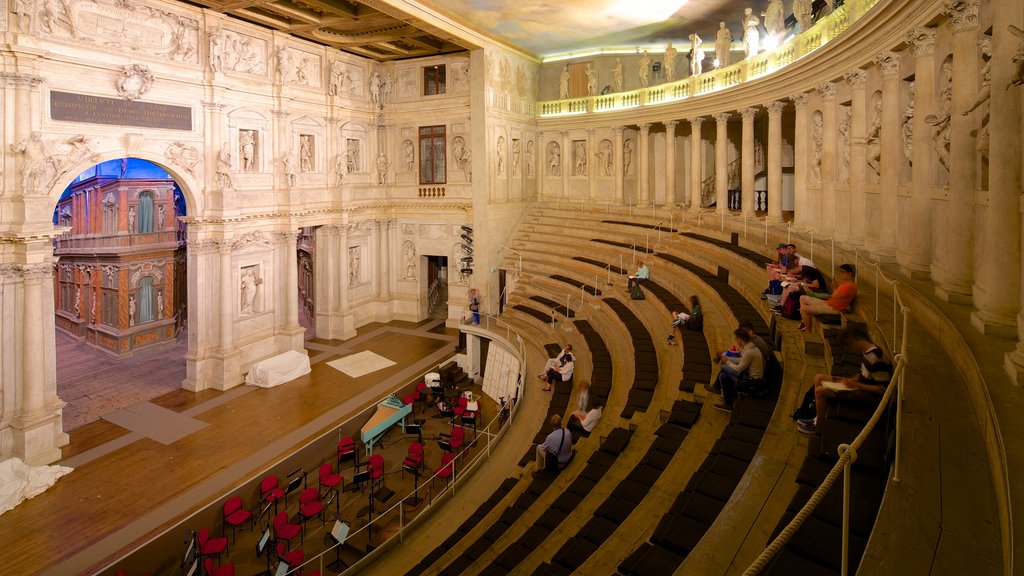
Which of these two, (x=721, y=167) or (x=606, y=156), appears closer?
(x=721, y=167)

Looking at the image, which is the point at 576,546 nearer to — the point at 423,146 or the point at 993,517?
the point at 993,517

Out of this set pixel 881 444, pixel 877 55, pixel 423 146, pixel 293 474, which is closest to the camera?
pixel 881 444

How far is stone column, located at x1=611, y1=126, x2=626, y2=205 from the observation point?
27.0 m

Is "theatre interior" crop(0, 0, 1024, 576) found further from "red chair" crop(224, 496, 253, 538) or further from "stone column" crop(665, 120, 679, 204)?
"stone column" crop(665, 120, 679, 204)

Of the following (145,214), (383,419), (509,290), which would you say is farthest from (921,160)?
(145,214)

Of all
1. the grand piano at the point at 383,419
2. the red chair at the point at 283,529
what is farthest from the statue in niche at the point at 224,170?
the red chair at the point at 283,529

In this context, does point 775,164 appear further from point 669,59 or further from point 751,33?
point 669,59

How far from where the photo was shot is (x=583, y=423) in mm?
10625

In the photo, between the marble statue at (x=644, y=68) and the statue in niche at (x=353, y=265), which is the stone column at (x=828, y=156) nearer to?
Result: the marble statue at (x=644, y=68)

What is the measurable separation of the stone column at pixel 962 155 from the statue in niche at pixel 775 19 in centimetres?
1000

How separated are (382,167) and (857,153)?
19.3 m

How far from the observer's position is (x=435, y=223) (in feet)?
87.3

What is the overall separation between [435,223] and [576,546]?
21.2 m

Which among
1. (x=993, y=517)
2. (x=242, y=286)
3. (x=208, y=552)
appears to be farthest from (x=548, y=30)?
(x=993, y=517)
